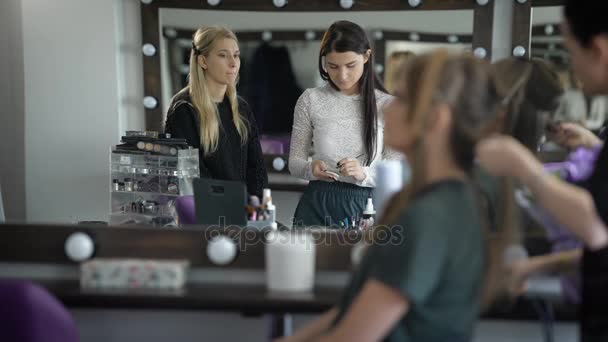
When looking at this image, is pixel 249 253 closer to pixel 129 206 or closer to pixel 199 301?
pixel 199 301

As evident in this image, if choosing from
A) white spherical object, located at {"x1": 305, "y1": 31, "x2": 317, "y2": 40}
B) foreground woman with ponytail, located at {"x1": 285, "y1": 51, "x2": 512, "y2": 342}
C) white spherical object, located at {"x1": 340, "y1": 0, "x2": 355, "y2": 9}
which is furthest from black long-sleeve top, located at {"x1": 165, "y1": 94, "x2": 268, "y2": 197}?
foreground woman with ponytail, located at {"x1": 285, "y1": 51, "x2": 512, "y2": 342}

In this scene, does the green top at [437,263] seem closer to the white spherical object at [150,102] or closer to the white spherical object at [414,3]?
the white spherical object at [150,102]

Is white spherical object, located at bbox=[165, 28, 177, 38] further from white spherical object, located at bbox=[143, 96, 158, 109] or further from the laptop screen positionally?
the laptop screen

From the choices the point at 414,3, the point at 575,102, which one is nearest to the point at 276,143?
the point at 414,3

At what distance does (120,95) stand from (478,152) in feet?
3.46

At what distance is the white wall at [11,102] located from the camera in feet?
5.22

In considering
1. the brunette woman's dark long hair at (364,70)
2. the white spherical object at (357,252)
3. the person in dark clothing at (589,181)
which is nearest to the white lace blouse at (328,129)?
the brunette woman's dark long hair at (364,70)

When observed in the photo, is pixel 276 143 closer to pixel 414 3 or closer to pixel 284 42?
pixel 284 42

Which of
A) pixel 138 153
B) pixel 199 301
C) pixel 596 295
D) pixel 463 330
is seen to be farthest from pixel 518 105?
pixel 138 153

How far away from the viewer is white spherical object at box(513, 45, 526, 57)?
2.22 metres

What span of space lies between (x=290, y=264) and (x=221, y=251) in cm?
14

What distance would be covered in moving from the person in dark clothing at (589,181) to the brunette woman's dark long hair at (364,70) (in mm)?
871

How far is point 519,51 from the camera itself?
2.25m

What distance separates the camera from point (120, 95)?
1759 mm
